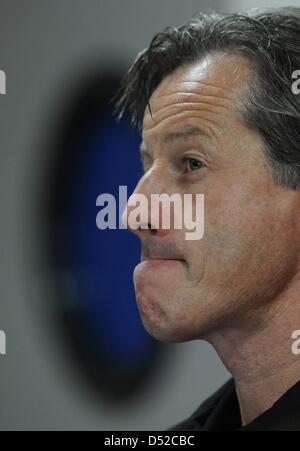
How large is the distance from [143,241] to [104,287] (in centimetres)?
41

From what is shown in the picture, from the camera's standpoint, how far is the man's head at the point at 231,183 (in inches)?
30.9

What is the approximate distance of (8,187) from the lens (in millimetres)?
1277

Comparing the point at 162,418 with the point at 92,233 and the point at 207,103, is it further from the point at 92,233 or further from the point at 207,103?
the point at 207,103

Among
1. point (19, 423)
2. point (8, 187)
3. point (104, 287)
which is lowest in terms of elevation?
point (19, 423)

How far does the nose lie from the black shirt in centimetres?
24

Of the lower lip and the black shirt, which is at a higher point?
the lower lip

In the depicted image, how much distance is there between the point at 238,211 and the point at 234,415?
31cm

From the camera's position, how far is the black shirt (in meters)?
0.78

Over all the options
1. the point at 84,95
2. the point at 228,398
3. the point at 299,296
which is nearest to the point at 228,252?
the point at 299,296

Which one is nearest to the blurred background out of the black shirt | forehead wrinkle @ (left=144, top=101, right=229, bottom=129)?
the black shirt

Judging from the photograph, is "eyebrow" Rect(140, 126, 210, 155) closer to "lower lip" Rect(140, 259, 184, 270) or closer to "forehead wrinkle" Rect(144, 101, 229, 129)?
"forehead wrinkle" Rect(144, 101, 229, 129)

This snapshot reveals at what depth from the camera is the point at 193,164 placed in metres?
0.82

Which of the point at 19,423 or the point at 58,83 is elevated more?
the point at 58,83
